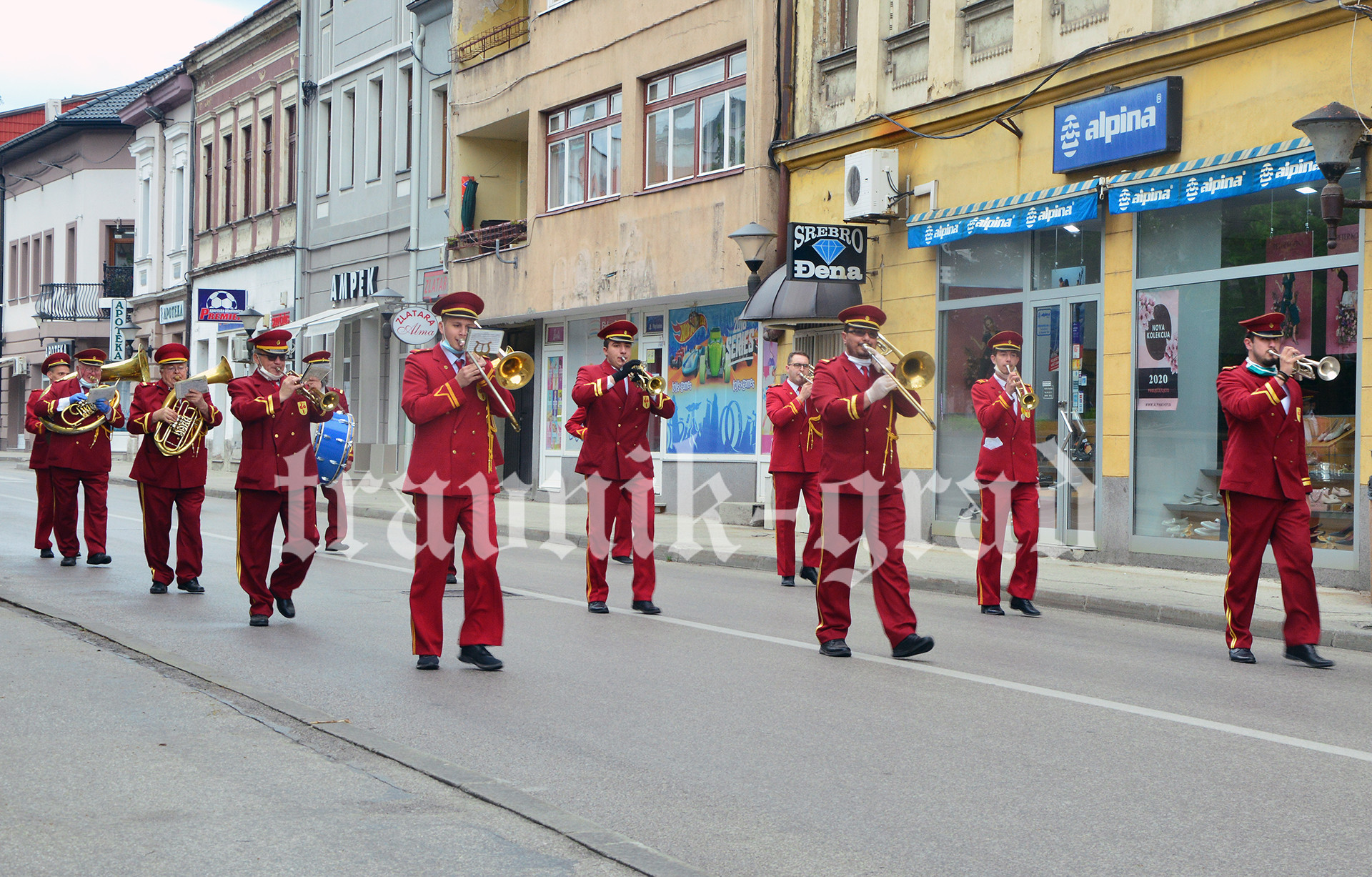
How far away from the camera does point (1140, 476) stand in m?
14.9

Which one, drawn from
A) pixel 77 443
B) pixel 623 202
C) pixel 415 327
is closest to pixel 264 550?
pixel 77 443

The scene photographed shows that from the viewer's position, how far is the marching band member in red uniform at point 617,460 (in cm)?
1082

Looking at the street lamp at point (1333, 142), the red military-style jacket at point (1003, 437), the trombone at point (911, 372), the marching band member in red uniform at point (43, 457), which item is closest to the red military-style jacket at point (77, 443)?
the marching band member in red uniform at point (43, 457)

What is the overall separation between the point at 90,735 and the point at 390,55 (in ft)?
86.7

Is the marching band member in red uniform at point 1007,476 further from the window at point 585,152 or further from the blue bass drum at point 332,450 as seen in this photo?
the window at point 585,152

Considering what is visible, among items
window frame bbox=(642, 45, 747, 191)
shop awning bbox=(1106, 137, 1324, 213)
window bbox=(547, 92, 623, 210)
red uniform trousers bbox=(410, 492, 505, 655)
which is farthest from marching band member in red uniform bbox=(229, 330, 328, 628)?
window bbox=(547, 92, 623, 210)

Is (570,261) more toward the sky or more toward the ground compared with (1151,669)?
more toward the sky

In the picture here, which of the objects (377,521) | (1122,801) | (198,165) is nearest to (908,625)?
(1122,801)

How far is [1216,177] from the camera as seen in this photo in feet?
44.9

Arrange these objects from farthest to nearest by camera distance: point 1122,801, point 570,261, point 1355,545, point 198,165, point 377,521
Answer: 1. point 198,165
2. point 570,261
3. point 377,521
4. point 1355,545
5. point 1122,801

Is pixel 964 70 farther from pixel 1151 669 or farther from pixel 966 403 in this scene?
pixel 1151 669

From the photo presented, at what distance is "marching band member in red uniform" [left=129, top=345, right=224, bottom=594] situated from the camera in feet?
37.9

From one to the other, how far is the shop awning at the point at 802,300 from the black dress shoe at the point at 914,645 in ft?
32.0

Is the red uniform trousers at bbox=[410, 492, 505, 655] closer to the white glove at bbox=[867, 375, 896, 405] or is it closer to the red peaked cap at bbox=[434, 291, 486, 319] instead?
the red peaked cap at bbox=[434, 291, 486, 319]
